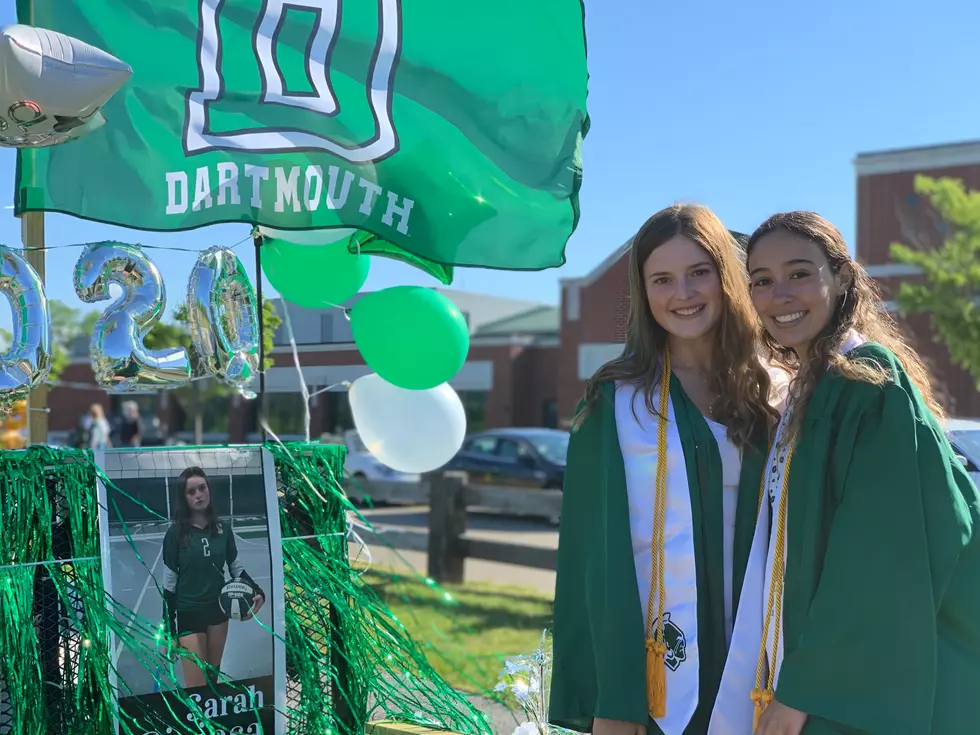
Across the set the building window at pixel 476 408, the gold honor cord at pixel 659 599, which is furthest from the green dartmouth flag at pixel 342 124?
the building window at pixel 476 408

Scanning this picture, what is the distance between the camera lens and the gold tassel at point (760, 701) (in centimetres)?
190

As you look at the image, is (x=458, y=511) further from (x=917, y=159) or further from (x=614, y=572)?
(x=917, y=159)

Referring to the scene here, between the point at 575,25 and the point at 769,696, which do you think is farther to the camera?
the point at 575,25

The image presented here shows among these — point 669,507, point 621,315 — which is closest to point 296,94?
point 621,315

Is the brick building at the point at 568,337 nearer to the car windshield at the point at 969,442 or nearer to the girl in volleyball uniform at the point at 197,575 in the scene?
the car windshield at the point at 969,442

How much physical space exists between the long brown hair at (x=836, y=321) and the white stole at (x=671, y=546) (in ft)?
0.86

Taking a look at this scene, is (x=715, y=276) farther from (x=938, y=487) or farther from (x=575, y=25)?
(x=575, y=25)

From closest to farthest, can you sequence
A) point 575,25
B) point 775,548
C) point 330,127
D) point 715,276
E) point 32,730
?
point 775,548 → point 715,276 → point 32,730 → point 330,127 → point 575,25

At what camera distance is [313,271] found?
3.65 metres

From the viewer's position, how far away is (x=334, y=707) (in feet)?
9.69

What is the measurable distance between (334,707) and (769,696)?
1515mm

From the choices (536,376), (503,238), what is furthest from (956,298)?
(503,238)

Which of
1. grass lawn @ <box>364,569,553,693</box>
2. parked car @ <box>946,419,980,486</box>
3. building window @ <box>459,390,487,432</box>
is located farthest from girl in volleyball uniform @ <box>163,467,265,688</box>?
building window @ <box>459,390,487,432</box>

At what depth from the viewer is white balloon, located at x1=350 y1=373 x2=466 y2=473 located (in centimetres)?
407
